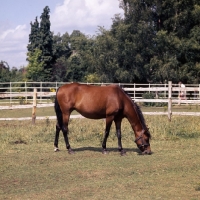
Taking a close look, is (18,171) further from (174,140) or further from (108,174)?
(174,140)

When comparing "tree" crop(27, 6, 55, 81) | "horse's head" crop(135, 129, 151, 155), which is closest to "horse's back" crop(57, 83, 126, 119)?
"horse's head" crop(135, 129, 151, 155)

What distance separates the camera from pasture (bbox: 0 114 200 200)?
23.3 feet

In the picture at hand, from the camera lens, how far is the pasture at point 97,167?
23.3 ft

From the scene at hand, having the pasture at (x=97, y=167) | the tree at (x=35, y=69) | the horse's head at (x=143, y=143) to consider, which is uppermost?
the tree at (x=35, y=69)

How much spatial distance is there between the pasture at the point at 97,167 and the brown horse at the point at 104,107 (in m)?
0.46

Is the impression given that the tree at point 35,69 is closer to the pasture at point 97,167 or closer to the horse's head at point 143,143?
the pasture at point 97,167

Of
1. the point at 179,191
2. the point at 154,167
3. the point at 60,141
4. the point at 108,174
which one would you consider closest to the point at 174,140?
the point at 60,141

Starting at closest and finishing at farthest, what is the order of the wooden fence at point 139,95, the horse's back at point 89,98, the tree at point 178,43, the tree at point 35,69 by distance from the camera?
1. the horse's back at point 89,98
2. the wooden fence at point 139,95
3. the tree at point 178,43
4. the tree at point 35,69

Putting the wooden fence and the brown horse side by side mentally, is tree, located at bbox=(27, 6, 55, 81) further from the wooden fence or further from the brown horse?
the brown horse

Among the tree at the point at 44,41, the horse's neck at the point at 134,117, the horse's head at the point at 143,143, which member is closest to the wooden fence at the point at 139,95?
the horse's neck at the point at 134,117

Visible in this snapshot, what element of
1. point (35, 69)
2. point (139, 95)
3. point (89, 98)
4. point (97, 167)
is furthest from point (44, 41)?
point (97, 167)

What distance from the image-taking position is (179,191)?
23.2 feet

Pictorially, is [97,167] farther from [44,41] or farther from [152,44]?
[44,41]

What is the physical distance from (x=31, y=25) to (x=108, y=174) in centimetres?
4984
